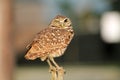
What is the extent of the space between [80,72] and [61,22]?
44.5 ft

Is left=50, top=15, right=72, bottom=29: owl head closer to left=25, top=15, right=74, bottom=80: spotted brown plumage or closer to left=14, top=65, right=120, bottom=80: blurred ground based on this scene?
left=25, top=15, right=74, bottom=80: spotted brown plumage

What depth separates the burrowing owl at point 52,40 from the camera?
2.47 m

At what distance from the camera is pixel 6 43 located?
8445mm

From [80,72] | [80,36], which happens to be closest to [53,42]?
[80,72]

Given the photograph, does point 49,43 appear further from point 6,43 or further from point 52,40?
point 6,43

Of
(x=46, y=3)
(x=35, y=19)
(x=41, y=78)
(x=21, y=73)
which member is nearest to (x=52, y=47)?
(x=41, y=78)

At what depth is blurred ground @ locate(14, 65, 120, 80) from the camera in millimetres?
14516

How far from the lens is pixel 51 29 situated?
2.51 metres

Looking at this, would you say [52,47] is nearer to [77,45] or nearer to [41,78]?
[41,78]

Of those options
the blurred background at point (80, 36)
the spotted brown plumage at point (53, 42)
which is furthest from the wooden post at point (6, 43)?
the spotted brown plumage at point (53, 42)

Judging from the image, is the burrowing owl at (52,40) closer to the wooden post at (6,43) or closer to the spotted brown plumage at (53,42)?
the spotted brown plumage at (53,42)

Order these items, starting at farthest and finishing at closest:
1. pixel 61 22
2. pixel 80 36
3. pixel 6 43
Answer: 1. pixel 80 36
2. pixel 6 43
3. pixel 61 22

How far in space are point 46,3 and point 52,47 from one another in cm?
1701

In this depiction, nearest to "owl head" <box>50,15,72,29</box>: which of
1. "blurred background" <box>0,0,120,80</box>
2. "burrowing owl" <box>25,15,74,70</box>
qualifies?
"burrowing owl" <box>25,15,74,70</box>
